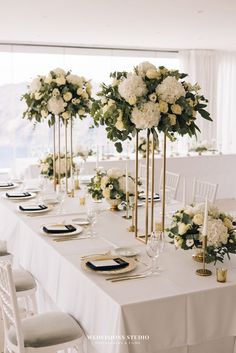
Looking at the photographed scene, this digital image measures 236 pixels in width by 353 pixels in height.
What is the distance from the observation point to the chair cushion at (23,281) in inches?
143

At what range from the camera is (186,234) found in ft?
9.57

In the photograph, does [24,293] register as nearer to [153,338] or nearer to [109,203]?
[109,203]

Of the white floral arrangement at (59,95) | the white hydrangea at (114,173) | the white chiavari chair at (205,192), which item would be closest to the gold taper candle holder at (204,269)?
the white hydrangea at (114,173)

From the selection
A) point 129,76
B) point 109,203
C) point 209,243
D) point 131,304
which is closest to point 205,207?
point 209,243

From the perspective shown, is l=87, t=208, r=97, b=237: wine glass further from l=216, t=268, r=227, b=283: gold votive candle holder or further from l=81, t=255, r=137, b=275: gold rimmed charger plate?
l=216, t=268, r=227, b=283: gold votive candle holder

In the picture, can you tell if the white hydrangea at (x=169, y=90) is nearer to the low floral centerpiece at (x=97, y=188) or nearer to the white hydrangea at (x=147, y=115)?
the white hydrangea at (x=147, y=115)

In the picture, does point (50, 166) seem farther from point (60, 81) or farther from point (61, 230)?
point (61, 230)

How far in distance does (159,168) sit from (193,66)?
155 inches

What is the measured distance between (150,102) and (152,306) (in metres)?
1.28

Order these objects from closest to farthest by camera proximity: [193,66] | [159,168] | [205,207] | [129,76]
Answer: [205,207]
[129,76]
[159,168]
[193,66]

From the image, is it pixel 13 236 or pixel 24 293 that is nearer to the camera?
pixel 24 293

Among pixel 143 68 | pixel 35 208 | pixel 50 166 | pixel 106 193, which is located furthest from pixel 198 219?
pixel 50 166

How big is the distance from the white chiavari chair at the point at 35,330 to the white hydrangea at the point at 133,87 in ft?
4.14

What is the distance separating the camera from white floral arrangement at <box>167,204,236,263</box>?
9.30 feet
